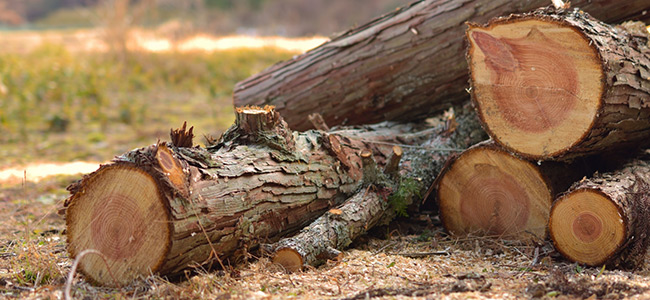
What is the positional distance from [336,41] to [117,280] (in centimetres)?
258

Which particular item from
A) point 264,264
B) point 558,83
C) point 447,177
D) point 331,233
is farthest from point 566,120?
point 264,264

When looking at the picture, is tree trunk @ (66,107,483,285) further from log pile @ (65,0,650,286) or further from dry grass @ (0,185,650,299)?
dry grass @ (0,185,650,299)

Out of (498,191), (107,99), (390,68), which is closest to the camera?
(498,191)

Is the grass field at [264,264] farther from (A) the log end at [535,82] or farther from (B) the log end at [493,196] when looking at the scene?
(A) the log end at [535,82]

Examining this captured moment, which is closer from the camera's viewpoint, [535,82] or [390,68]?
[535,82]

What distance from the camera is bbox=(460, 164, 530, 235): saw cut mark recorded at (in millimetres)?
3316

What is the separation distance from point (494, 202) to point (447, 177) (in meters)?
0.30

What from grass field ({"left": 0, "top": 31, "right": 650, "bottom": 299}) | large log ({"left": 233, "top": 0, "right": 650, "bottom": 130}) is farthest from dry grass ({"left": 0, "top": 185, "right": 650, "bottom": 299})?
large log ({"left": 233, "top": 0, "right": 650, "bottom": 130})

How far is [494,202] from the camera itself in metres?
3.40

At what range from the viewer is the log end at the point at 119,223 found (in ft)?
8.43

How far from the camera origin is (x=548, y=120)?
9.64 ft

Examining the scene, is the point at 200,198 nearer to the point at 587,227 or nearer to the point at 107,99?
the point at 587,227

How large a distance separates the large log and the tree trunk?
3.70ft

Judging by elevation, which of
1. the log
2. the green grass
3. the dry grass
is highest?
the green grass
